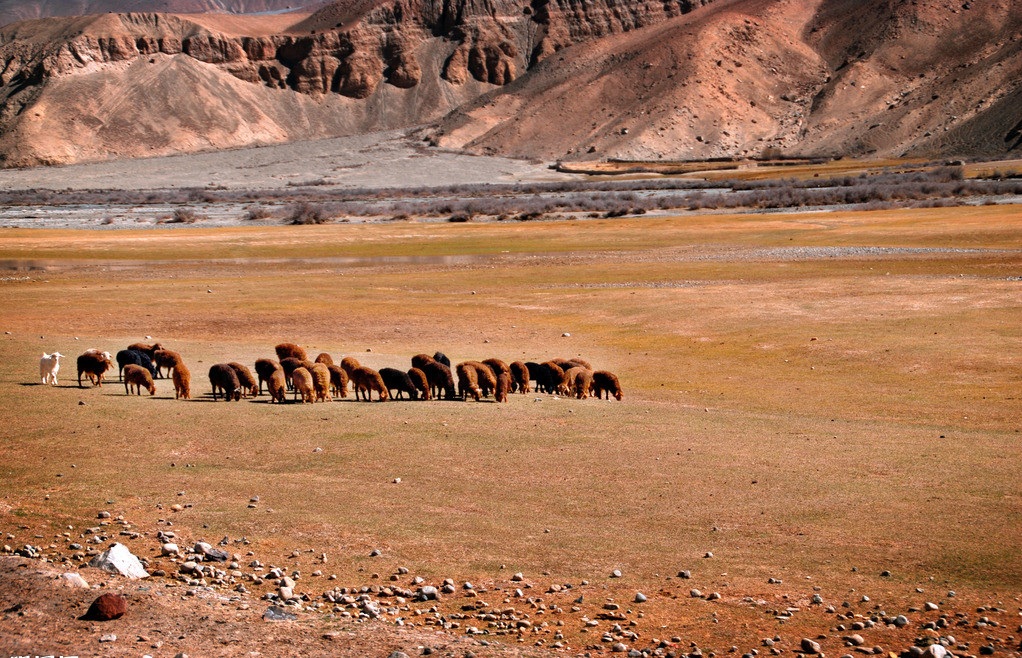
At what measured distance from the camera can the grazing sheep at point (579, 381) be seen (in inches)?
812

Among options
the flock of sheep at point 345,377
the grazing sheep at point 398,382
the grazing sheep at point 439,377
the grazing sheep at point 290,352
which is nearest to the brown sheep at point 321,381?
the flock of sheep at point 345,377

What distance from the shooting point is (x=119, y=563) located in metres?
10.6

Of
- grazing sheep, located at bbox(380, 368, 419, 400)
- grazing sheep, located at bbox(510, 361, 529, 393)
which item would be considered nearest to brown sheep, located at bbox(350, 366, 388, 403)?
grazing sheep, located at bbox(380, 368, 419, 400)

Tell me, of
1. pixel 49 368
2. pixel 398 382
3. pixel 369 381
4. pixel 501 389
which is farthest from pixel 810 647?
pixel 49 368

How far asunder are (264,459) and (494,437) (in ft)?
10.3

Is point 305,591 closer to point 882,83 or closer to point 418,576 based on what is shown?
point 418,576

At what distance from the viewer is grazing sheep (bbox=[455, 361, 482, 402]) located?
19.5m

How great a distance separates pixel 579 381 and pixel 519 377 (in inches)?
43.3

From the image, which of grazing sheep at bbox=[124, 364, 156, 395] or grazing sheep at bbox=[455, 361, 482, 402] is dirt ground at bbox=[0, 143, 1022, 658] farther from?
grazing sheep at bbox=[455, 361, 482, 402]

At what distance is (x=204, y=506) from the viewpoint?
12.6 m

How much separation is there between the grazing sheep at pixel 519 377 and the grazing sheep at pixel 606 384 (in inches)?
48.3

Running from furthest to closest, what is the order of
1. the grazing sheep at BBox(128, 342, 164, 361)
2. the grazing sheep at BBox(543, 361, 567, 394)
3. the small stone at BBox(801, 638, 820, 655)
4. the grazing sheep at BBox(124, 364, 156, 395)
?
the grazing sheep at BBox(128, 342, 164, 361) < the grazing sheep at BBox(543, 361, 567, 394) < the grazing sheep at BBox(124, 364, 156, 395) < the small stone at BBox(801, 638, 820, 655)

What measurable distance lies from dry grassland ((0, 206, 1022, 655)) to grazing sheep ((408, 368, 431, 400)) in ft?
4.16

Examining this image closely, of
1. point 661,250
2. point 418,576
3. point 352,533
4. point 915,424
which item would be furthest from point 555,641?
point 661,250
